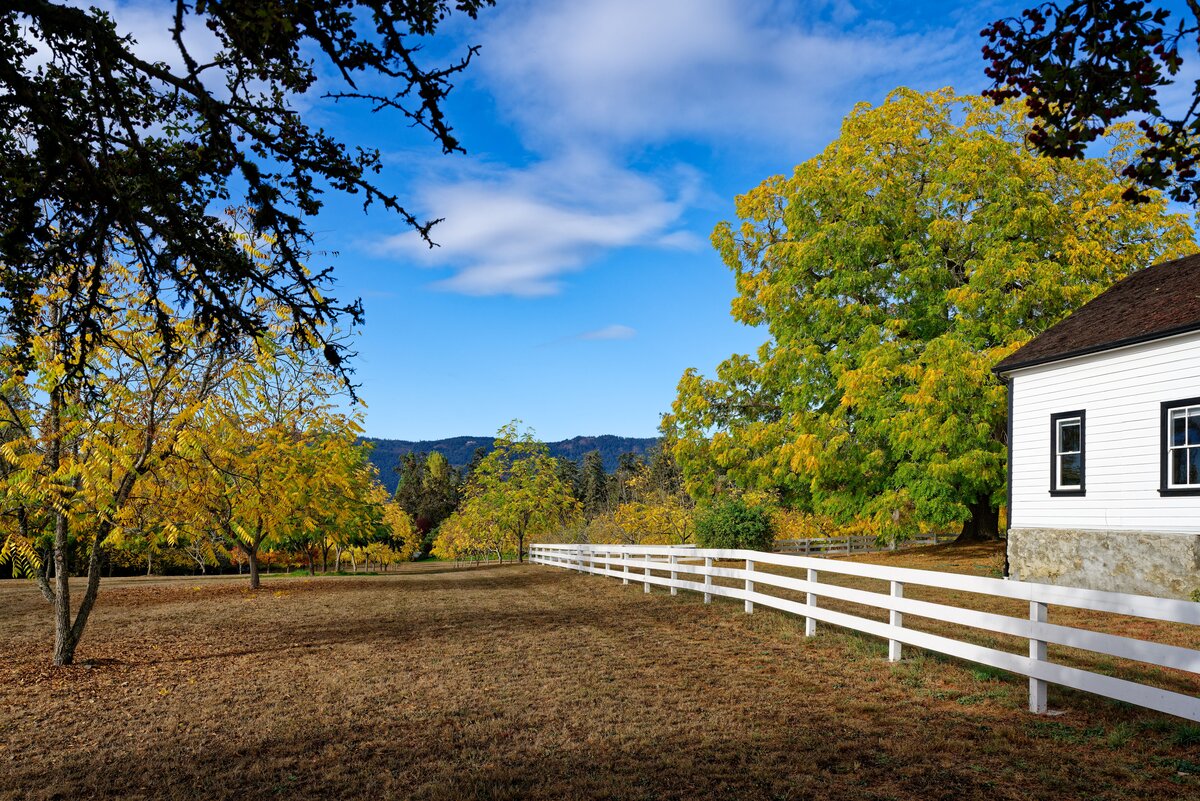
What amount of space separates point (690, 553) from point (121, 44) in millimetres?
12367

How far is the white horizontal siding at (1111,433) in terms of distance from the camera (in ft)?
42.0

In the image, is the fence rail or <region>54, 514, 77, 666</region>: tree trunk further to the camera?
the fence rail

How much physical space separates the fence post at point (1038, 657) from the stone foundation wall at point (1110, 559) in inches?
319

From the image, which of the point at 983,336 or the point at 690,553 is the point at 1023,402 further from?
the point at 690,553

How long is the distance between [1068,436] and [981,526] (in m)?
9.39

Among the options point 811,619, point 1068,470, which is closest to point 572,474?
point 1068,470

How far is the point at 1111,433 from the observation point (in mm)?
13852

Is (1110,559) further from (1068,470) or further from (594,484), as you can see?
(594,484)

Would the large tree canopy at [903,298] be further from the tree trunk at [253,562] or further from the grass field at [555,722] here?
the tree trunk at [253,562]

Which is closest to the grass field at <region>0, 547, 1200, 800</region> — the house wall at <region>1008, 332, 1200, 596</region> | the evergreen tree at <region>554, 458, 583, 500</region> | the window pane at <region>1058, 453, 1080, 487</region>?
the house wall at <region>1008, 332, 1200, 596</region>

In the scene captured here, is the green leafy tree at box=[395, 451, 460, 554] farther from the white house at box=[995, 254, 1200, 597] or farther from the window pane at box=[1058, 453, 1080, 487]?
the window pane at box=[1058, 453, 1080, 487]

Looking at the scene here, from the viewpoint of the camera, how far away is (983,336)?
19.8m

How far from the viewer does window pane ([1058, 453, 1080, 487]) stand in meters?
14.8

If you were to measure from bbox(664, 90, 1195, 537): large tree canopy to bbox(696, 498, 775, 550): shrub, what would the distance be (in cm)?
106
